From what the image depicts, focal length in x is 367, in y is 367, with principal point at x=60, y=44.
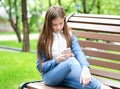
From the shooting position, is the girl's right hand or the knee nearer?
the girl's right hand

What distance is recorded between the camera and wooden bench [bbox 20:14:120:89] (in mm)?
4051

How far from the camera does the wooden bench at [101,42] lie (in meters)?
4.05

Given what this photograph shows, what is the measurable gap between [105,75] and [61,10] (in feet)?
3.34

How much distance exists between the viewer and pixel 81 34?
4.46 meters

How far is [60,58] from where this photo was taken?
11.4 feet

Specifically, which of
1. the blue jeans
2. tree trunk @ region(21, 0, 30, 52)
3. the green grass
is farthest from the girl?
tree trunk @ region(21, 0, 30, 52)

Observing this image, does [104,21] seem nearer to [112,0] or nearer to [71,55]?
[71,55]

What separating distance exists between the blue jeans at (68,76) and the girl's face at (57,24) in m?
0.35

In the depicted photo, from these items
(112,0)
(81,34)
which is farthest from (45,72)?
(112,0)

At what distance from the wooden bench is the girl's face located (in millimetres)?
609

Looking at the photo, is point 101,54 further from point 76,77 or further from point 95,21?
point 76,77

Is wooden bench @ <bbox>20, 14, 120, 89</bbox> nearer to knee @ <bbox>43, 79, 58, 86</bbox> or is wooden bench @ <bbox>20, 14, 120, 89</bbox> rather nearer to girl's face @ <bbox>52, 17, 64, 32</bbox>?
knee @ <bbox>43, 79, 58, 86</bbox>

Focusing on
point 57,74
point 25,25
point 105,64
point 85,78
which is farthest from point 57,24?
point 25,25

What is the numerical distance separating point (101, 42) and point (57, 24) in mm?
849
